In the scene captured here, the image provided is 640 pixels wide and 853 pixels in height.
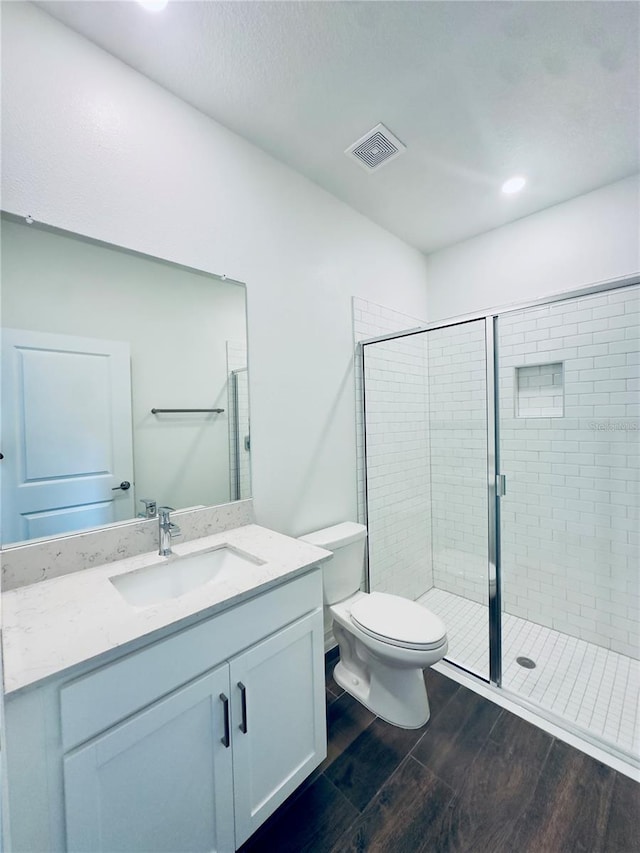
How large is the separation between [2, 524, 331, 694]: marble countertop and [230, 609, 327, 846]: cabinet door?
0.66 feet

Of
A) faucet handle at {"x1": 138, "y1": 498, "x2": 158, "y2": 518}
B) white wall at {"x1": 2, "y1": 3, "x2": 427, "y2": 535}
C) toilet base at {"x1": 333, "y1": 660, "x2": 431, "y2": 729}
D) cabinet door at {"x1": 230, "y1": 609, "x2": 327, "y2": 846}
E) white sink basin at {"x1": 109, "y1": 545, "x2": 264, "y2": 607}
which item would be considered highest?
white wall at {"x1": 2, "y1": 3, "x2": 427, "y2": 535}

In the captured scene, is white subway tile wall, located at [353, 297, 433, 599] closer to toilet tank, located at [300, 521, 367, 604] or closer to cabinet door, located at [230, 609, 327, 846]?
toilet tank, located at [300, 521, 367, 604]

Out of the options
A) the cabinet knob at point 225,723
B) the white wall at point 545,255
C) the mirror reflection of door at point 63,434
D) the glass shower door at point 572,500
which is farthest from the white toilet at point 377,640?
the white wall at point 545,255

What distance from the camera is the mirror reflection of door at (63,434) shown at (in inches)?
42.4

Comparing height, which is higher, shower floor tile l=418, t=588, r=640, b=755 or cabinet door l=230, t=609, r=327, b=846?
cabinet door l=230, t=609, r=327, b=846

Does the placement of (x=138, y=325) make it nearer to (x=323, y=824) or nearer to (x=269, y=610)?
(x=269, y=610)

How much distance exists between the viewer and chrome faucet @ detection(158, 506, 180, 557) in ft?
4.25

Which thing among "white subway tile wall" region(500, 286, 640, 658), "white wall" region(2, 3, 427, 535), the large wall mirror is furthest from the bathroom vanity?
"white subway tile wall" region(500, 286, 640, 658)

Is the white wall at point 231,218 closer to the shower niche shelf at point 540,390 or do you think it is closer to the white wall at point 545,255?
the white wall at point 545,255

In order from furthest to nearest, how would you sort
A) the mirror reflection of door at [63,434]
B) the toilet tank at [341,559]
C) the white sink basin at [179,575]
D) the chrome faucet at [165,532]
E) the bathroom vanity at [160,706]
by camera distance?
1. the toilet tank at [341,559]
2. the chrome faucet at [165,532]
3. the white sink basin at [179,575]
4. the mirror reflection of door at [63,434]
5. the bathroom vanity at [160,706]

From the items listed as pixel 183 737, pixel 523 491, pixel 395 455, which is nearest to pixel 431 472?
pixel 395 455

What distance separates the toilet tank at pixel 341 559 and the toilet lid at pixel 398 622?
0.37 ft

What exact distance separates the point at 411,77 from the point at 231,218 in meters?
0.90

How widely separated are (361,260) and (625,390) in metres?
1.71
